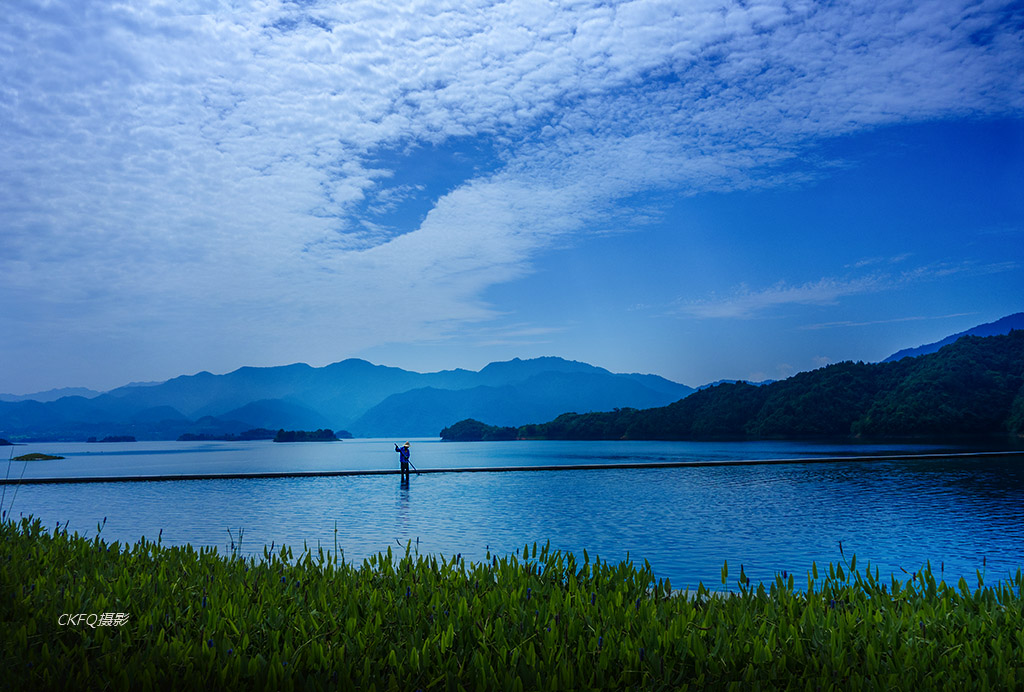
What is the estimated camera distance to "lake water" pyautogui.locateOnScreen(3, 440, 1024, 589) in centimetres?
1577

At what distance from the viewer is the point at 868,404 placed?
118 m

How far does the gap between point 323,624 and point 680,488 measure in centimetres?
2801

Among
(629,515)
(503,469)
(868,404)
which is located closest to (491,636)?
(629,515)

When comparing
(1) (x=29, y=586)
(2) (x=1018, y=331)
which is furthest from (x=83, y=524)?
(2) (x=1018, y=331)

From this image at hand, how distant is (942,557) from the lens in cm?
1500

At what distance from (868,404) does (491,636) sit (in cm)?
12633

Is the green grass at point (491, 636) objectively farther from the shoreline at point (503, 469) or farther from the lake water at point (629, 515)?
the shoreline at point (503, 469)

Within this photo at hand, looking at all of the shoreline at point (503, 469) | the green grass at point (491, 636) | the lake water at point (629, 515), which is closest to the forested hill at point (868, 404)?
the shoreline at point (503, 469)

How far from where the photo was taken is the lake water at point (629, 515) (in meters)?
15.8

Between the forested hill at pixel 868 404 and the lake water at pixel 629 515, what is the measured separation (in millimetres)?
72540

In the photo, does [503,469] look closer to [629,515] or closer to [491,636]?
[629,515]

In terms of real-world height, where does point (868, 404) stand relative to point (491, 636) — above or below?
above

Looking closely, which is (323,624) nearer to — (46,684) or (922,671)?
(46,684)

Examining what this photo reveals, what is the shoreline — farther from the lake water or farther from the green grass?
the green grass
